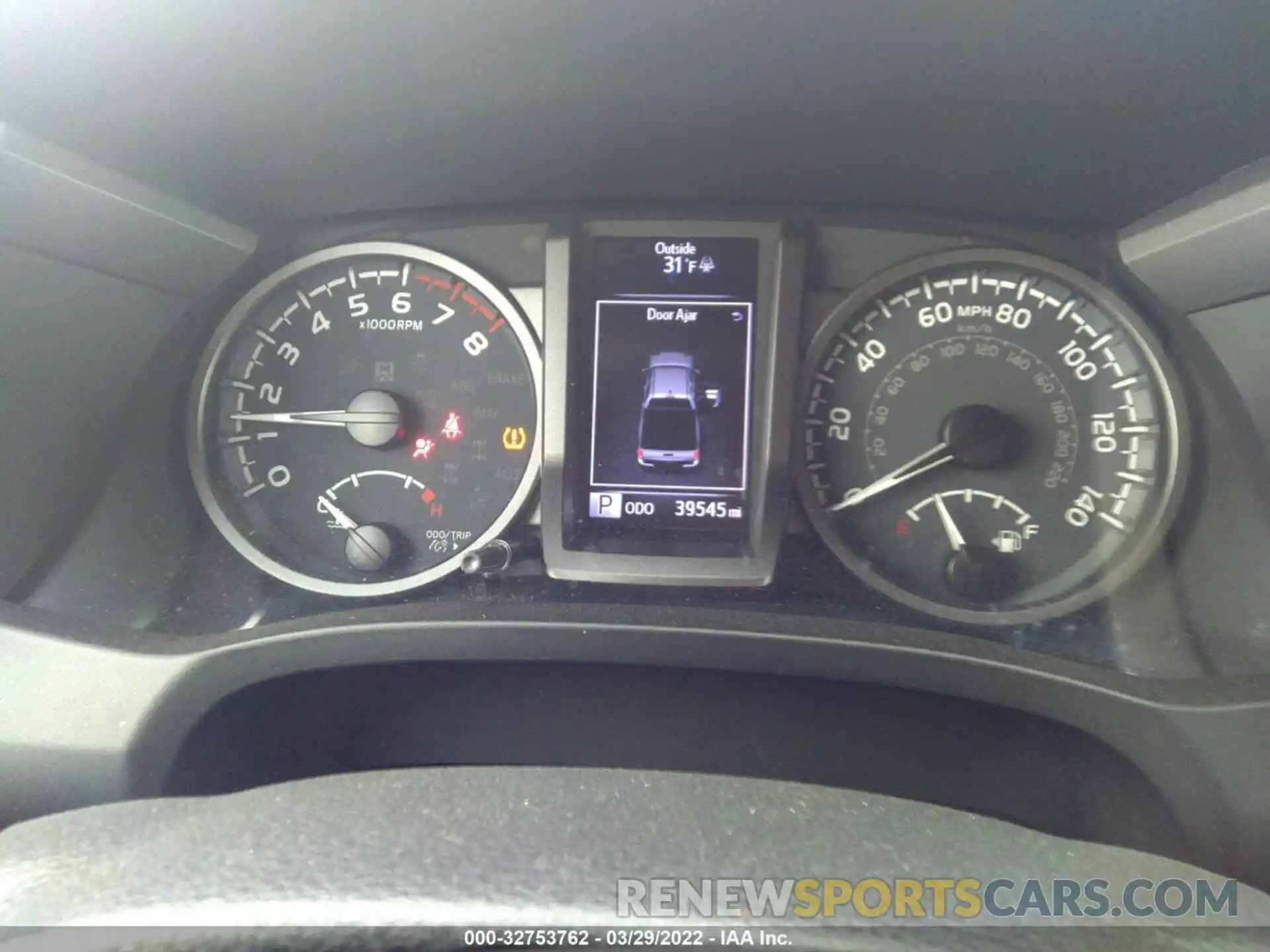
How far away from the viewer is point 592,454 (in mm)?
2068

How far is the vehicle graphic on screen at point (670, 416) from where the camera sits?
205cm

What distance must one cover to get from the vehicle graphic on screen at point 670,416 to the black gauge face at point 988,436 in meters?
0.20

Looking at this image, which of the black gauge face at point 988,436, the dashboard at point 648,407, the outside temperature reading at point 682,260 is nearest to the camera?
the dashboard at point 648,407

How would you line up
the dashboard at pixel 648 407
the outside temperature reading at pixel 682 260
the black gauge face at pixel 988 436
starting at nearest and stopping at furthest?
the dashboard at pixel 648 407 < the black gauge face at pixel 988 436 < the outside temperature reading at pixel 682 260

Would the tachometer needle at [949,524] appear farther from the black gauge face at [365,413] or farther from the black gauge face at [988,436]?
the black gauge face at [365,413]

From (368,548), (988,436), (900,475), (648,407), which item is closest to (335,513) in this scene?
(368,548)

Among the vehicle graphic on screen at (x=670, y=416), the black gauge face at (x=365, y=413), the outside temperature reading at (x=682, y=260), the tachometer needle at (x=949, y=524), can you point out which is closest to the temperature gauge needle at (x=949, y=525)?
the tachometer needle at (x=949, y=524)

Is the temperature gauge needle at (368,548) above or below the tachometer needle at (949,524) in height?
below

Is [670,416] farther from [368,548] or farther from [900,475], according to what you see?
[368,548]

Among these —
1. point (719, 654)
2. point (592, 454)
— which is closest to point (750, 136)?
point (592, 454)

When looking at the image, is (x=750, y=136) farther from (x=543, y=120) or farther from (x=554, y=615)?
(x=554, y=615)

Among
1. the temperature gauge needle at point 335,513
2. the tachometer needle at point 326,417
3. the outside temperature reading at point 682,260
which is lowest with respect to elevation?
the temperature gauge needle at point 335,513

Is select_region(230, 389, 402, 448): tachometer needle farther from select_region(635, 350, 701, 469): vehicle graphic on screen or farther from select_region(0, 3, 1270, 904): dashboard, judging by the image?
select_region(635, 350, 701, 469): vehicle graphic on screen

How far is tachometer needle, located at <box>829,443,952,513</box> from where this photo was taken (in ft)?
6.50
